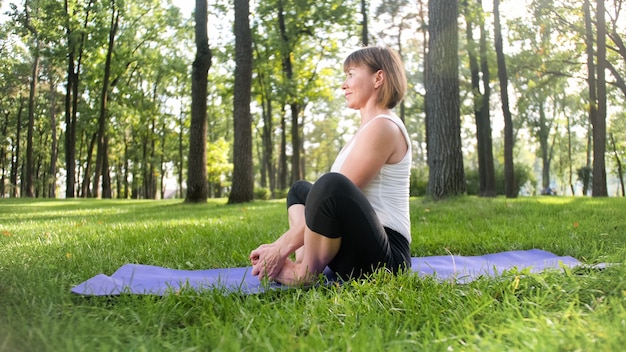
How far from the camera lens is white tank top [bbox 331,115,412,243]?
112 inches

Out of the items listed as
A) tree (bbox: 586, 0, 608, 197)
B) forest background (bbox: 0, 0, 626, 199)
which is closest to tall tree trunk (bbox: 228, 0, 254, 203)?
forest background (bbox: 0, 0, 626, 199)

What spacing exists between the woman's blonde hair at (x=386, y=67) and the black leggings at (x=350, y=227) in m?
0.79

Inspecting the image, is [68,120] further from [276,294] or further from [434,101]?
[276,294]

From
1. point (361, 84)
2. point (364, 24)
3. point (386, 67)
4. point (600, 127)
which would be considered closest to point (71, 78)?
point (364, 24)

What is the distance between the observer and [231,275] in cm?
332

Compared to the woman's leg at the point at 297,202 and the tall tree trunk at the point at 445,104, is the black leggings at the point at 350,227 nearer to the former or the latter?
the woman's leg at the point at 297,202

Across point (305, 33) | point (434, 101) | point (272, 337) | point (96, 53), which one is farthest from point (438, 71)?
point (96, 53)

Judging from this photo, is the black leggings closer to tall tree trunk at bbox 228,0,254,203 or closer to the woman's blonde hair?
the woman's blonde hair

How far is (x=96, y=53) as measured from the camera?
893 inches

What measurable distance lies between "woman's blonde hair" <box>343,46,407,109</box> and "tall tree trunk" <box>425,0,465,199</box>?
247 inches

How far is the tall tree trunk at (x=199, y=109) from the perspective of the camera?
13.0 meters

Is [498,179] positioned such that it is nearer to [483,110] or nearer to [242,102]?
[483,110]

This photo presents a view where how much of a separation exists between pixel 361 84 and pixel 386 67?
192mm

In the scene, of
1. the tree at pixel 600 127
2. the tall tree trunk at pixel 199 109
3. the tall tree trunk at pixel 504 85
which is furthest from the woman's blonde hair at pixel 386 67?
the tree at pixel 600 127
